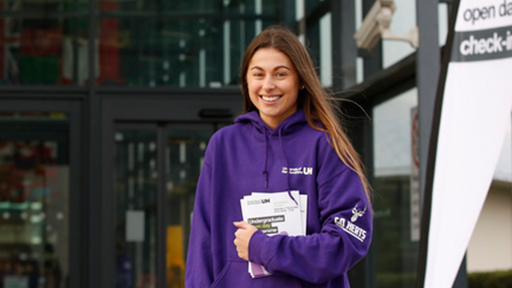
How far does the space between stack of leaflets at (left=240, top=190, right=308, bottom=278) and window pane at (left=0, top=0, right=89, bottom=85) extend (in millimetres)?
4780

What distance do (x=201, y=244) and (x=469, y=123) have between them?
0.92m

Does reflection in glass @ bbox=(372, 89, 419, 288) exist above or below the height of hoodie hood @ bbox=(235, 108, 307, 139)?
below

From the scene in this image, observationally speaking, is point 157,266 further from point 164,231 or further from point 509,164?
point 509,164

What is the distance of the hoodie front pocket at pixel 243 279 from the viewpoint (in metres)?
2.01

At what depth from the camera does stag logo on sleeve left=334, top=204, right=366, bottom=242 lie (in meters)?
1.99

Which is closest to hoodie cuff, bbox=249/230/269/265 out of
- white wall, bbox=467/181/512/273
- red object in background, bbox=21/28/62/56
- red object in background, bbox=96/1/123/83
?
A: white wall, bbox=467/181/512/273

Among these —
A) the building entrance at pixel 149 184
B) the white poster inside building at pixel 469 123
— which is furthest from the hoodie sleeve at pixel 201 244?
the building entrance at pixel 149 184

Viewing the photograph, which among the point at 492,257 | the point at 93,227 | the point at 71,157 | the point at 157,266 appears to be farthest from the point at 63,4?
the point at 492,257

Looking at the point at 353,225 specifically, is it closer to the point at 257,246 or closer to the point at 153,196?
the point at 257,246

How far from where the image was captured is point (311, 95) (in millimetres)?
2152

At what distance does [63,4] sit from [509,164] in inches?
186

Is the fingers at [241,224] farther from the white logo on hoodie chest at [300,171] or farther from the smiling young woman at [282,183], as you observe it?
the white logo on hoodie chest at [300,171]

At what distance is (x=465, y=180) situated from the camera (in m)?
2.56

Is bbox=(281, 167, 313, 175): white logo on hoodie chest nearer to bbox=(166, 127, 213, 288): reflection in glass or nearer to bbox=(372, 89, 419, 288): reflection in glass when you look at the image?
bbox=(372, 89, 419, 288): reflection in glass
